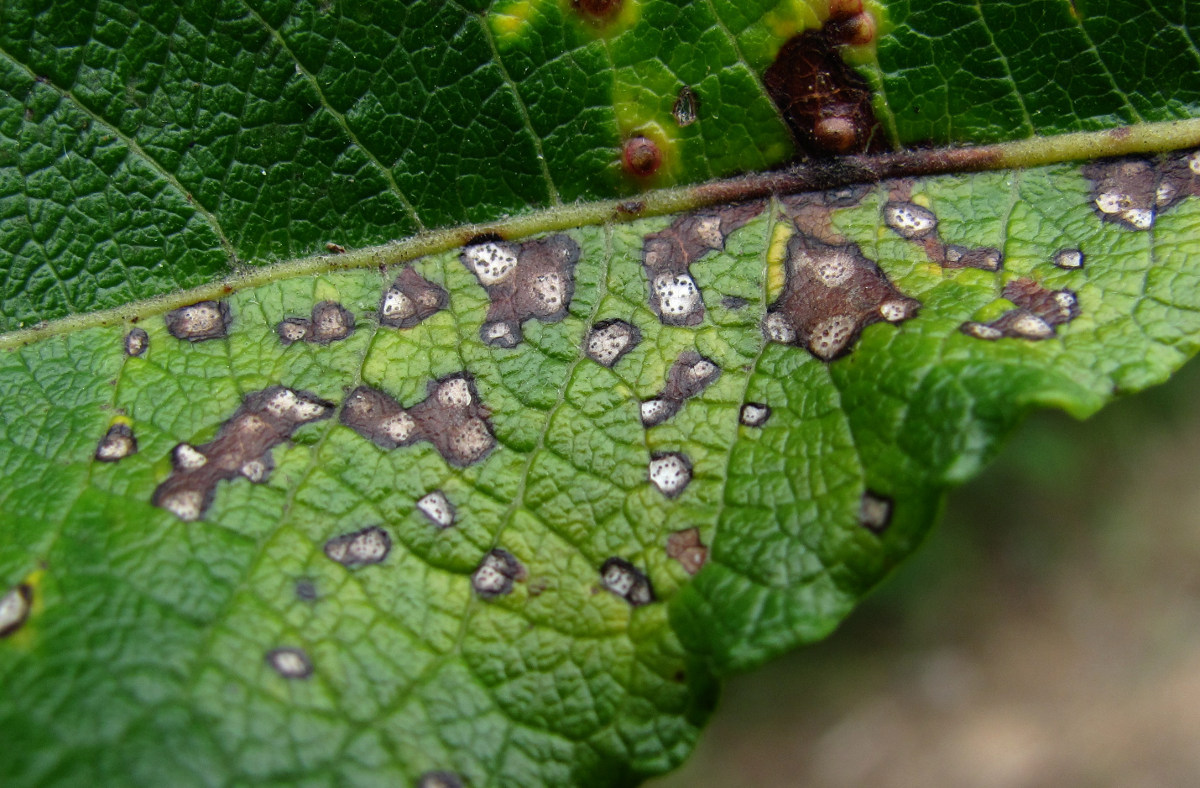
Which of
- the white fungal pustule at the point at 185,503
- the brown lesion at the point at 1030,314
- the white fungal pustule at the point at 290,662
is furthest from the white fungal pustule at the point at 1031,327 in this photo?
the white fungal pustule at the point at 185,503

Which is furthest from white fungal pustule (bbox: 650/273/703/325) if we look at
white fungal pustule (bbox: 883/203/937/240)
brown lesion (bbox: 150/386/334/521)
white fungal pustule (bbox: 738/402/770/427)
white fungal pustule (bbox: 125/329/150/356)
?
white fungal pustule (bbox: 125/329/150/356)

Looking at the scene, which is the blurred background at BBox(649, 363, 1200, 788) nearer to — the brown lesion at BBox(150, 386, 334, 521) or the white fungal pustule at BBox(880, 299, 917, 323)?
the white fungal pustule at BBox(880, 299, 917, 323)

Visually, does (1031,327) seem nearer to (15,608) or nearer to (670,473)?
(670,473)

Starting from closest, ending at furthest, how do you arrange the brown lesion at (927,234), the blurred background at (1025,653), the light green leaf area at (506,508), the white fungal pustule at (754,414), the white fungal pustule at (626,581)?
the light green leaf area at (506,508)
the white fungal pustule at (626,581)
the white fungal pustule at (754,414)
the brown lesion at (927,234)
the blurred background at (1025,653)

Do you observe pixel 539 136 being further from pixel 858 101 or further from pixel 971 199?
pixel 971 199

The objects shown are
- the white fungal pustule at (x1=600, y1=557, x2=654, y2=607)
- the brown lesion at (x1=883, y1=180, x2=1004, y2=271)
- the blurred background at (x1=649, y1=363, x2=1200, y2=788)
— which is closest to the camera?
the white fungal pustule at (x1=600, y1=557, x2=654, y2=607)

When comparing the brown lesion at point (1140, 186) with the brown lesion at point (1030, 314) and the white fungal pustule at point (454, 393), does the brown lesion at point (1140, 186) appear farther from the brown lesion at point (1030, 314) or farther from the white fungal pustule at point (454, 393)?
the white fungal pustule at point (454, 393)
